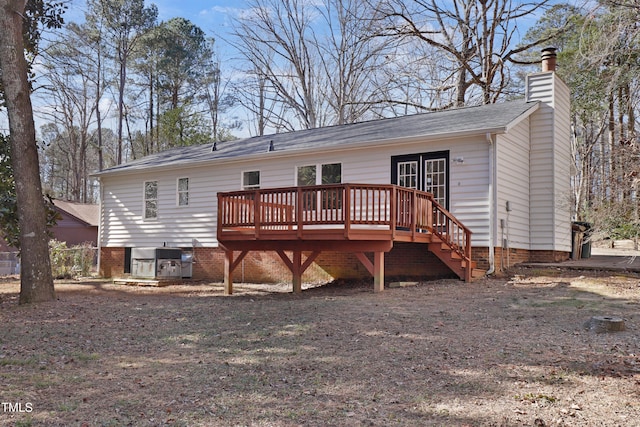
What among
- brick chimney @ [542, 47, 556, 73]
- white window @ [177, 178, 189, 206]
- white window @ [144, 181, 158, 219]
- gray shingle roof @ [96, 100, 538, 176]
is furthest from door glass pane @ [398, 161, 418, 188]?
white window @ [144, 181, 158, 219]

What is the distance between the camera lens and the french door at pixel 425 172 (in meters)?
12.1

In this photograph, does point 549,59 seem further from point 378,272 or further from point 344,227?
point 344,227

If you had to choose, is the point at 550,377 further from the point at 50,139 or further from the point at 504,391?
the point at 50,139

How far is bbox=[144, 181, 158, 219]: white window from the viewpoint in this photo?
1703 cm

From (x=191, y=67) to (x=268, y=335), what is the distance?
2955 cm

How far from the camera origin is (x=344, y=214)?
1012cm

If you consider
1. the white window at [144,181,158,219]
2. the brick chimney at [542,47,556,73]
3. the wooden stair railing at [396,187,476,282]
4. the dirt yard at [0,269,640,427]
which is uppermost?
the brick chimney at [542,47,556,73]

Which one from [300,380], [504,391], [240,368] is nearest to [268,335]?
[240,368]

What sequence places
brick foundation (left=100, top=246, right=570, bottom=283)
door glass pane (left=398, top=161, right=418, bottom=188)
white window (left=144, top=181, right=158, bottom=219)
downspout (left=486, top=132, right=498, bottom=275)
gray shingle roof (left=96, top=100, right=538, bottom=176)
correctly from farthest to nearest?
white window (left=144, top=181, right=158, bottom=219) < door glass pane (left=398, top=161, right=418, bottom=188) < brick foundation (left=100, top=246, right=570, bottom=283) < gray shingle roof (left=96, top=100, right=538, bottom=176) < downspout (left=486, top=132, right=498, bottom=275)

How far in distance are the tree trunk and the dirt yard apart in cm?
77

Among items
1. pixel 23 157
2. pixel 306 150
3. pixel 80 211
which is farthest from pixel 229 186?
pixel 80 211

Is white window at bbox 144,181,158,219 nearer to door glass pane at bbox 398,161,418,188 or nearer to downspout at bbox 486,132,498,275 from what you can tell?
door glass pane at bbox 398,161,418,188

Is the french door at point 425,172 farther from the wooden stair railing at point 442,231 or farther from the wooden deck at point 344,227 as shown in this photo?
the wooden stair railing at point 442,231

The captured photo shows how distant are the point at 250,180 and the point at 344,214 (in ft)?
18.4
